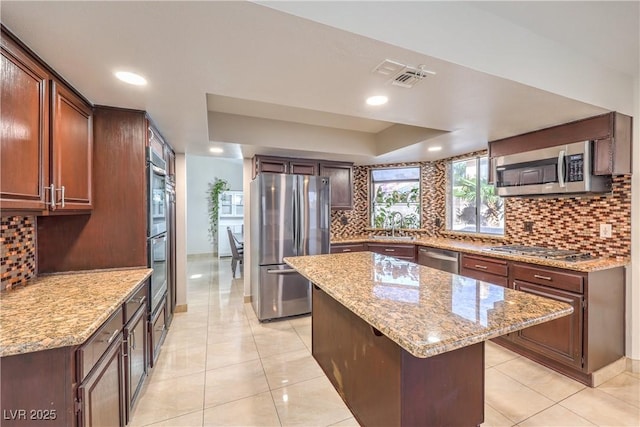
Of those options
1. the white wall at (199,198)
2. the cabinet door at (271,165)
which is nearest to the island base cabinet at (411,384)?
the cabinet door at (271,165)

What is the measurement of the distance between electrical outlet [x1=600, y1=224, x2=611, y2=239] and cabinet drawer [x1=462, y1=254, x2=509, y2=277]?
82cm

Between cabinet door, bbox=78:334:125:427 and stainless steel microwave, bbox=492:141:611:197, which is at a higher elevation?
stainless steel microwave, bbox=492:141:611:197

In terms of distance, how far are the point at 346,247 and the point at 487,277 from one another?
5.79ft

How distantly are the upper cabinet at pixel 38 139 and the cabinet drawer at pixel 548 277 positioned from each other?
351 centimetres

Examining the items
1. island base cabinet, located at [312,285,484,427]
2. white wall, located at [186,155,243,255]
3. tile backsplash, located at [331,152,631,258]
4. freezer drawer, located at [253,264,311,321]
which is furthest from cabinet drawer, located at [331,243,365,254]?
white wall, located at [186,155,243,255]

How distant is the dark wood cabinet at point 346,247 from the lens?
4008 mm

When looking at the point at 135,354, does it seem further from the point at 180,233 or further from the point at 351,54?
the point at 351,54

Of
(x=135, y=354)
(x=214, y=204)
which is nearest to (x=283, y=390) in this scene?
(x=135, y=354)

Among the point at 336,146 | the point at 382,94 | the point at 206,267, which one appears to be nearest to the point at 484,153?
the point at 336,146

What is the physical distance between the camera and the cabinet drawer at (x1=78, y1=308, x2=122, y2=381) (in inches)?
46.2

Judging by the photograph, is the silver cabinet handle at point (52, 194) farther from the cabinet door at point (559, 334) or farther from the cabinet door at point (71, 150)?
Answer: the cabinet door at point (559, 334)

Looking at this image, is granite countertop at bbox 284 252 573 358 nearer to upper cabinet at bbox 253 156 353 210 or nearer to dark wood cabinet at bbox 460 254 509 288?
dark wood cabinet at bbox 460 254 509 288

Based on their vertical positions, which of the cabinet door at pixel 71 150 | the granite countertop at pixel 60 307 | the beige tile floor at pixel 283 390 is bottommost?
the beige tile floor at pixel 283 390

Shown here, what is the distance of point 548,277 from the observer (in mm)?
2404
